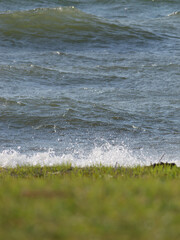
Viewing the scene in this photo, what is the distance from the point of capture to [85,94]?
44.9 feet

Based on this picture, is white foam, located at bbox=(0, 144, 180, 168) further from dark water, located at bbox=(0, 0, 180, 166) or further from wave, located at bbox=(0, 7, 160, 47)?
wave, located at bbox=(0, 7, 160, 47)

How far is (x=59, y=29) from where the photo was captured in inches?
876

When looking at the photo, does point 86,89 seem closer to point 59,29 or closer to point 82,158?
point 82,158

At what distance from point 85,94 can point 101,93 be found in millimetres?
551

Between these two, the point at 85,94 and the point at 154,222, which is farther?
the point at 85,94

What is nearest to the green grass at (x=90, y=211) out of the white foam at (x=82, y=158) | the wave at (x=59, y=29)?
the white foam at (x=82, y=158)

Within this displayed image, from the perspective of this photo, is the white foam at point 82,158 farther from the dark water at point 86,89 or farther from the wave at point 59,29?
the wave at point 59,29

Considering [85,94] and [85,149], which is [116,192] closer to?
[85,149]

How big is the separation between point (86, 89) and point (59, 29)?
29.6ft

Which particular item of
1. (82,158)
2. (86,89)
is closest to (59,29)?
(86,89)

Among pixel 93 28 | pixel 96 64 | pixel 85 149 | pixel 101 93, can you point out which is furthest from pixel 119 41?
pixel 85 149

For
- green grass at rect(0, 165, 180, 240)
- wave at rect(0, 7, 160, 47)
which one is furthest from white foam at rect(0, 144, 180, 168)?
wave at rect(0, 7, 160, 47)

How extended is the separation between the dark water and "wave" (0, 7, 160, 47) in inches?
2.0

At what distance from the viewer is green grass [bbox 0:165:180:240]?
2.71 m
